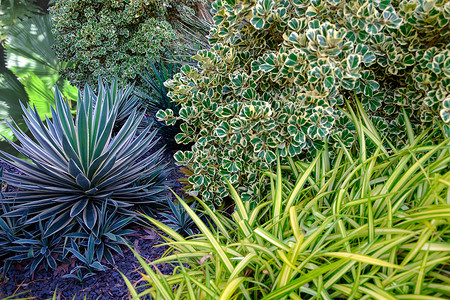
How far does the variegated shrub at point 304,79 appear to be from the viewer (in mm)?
1714

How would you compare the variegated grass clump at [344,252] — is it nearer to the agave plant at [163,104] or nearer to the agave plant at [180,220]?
the agave plant at [180,220]

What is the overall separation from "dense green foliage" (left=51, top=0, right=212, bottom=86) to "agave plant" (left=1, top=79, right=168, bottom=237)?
6.12 feet

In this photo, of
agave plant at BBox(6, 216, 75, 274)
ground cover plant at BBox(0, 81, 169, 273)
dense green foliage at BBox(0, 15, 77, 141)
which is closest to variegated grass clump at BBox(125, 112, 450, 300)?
ground cover plant at BBox(0, 81, 169, 273)

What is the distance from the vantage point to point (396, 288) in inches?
44.7

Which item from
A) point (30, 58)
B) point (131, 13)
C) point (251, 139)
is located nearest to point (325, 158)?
point (251, 139)

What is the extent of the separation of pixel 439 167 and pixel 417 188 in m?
0.14

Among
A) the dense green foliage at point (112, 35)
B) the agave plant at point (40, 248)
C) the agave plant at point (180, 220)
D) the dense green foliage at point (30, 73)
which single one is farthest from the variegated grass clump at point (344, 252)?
the dense green foliage at point (30, 73)

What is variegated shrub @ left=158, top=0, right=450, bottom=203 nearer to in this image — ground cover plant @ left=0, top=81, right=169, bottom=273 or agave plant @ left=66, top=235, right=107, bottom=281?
ground cover plant @ left=0, top=81, right=169, bottom=273

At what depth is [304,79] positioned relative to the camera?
1897mm

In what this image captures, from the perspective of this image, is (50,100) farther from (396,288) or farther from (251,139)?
(396,288)

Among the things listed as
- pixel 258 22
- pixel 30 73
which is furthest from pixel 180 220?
pixel 30 73

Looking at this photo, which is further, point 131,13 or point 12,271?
point 131,13

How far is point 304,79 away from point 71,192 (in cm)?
166

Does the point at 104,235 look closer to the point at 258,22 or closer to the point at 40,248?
the point at 40,248
